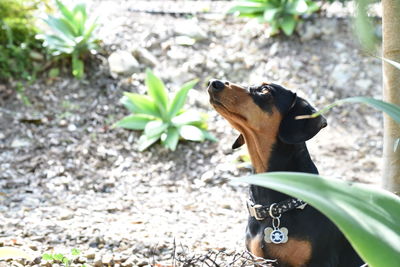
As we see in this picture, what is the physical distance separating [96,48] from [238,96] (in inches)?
147

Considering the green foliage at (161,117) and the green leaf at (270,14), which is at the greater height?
the green leaf at (270,14)

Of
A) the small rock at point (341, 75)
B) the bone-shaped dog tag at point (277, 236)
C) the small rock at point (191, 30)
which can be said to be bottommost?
the bone-shaped dog tag at point (277, 236)

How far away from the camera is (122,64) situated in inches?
259

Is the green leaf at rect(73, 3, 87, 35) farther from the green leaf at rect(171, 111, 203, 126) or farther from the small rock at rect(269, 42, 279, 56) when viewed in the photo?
the small rock at rect(269, 42, 279, 56)

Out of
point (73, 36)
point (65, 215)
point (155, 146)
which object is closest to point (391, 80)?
point (65, 215)

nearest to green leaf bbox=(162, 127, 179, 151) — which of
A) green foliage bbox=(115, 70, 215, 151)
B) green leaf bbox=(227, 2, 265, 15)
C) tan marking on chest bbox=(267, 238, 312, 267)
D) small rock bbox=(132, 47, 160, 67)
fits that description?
green foliage bbox=(115, 70, 215, 151)

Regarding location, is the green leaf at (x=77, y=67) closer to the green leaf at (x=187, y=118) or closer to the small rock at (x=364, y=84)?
the green leaf at (x=187, y=118)

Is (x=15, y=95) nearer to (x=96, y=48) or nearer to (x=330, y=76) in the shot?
(x=96, y=48)

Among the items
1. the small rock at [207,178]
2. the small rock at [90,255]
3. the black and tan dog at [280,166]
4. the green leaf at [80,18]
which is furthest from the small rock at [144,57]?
the black and tan dog at [280,166]

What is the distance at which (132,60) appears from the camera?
6.65m

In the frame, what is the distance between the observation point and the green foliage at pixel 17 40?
6.46 m

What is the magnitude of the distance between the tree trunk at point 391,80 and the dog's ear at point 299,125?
1.56 feet

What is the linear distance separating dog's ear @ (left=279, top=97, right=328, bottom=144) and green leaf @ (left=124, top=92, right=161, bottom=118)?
2.87 meters

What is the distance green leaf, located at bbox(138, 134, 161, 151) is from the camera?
573cm
